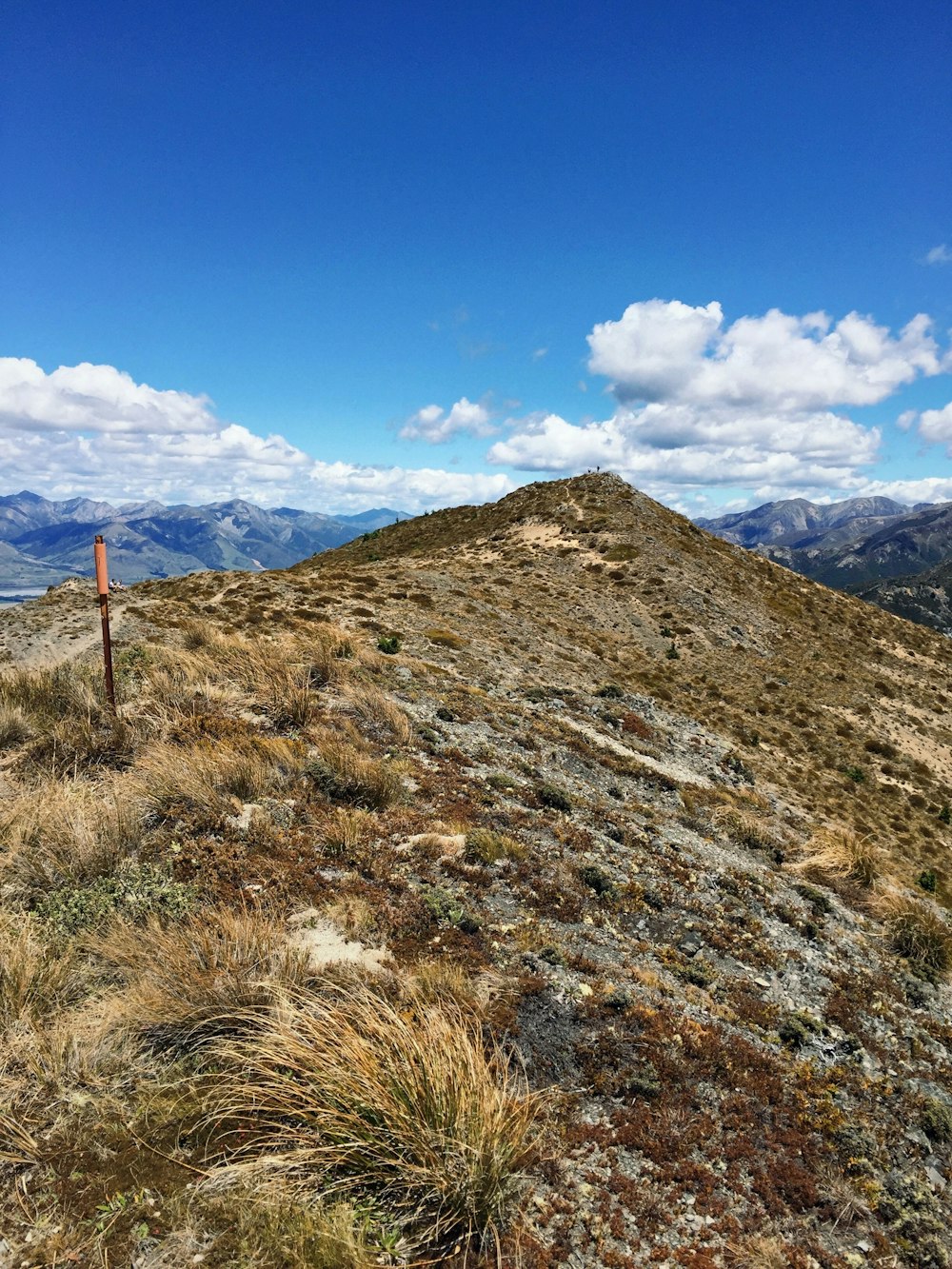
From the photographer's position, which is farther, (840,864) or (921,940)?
(840,864)

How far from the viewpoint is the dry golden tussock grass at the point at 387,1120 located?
4301 mm

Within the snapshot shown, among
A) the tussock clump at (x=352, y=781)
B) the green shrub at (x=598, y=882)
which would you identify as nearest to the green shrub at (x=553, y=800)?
the green shrub at (x=598, y=882)

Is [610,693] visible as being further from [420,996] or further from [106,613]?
[420,996]

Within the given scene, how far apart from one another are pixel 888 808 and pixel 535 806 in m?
24.3

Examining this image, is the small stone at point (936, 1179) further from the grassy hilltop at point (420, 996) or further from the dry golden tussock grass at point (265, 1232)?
the dry golden tussock grass at point (265, 1232)

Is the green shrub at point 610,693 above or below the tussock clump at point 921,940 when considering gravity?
above

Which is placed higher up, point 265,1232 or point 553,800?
point 265,1232

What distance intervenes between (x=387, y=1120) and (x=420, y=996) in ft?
6.03

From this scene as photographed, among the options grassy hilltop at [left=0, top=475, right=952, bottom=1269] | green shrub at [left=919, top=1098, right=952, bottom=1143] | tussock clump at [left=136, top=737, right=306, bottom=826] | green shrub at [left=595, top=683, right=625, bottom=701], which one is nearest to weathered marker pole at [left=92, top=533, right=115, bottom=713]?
grassy hilltop at [left=0, top=475, right=952, bottom=1269]

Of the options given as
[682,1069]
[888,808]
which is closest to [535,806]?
[682,1069]

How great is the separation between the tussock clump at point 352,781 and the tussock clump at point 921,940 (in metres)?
10.4

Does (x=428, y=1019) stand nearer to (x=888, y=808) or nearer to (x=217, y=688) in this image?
(x=217, y=688)

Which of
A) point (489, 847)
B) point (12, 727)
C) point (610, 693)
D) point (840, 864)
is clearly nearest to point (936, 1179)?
point (489, 847)

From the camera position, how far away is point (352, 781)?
10.7 m
